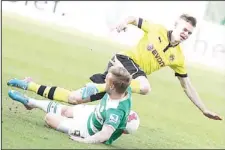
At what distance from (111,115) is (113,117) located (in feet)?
0.06

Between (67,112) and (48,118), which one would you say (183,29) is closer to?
(67,112)

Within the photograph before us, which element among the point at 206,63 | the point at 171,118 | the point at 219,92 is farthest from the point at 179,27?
the point at 206,63

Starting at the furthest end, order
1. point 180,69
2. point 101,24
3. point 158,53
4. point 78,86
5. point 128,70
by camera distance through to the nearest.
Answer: point 101,24 → point 78,86 → point 180,69 → point 158,53 → point 128,70

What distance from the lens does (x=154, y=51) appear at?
5258mm

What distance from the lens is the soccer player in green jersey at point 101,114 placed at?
14.1ft

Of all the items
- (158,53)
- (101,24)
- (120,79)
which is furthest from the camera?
(101,24)

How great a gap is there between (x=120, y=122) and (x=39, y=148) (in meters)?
0.69

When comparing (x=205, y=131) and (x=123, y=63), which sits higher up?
(x=123, y=63)

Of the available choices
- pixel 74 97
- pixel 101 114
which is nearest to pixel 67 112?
pixel 74 97

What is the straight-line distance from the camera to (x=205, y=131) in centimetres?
655

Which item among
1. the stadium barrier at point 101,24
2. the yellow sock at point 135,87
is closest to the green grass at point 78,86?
the yellow sock at point 135,87

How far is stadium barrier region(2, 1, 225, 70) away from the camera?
14.3 meters

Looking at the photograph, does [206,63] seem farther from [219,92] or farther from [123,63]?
[123,63]

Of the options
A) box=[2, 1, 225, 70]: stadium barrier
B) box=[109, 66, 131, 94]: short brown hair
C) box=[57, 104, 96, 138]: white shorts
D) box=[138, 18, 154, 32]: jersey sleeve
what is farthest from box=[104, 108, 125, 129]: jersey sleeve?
box=[2, 1, 225, 70]: stadium barrier
